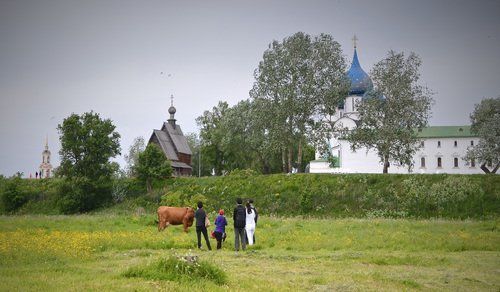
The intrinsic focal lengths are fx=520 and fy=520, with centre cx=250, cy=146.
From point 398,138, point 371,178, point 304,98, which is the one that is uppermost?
point 304,98

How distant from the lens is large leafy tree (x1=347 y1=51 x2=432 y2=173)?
177 feet

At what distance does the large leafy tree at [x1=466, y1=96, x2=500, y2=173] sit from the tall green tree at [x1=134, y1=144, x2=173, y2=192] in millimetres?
42565

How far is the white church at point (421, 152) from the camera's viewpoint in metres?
82.4

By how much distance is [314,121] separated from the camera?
57594mm

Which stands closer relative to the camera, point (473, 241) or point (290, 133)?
point (473, 241)

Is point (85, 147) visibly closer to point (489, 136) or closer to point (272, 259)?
point (272, 259)

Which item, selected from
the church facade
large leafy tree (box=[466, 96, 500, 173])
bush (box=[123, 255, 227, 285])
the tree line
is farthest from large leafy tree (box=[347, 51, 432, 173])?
bush (box=[123, 255, 227, 285])

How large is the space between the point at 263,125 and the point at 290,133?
3497 millimetres

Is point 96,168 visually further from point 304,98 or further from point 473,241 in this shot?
point 473,241

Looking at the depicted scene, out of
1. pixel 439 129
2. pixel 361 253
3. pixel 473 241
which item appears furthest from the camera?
pixel 439 129

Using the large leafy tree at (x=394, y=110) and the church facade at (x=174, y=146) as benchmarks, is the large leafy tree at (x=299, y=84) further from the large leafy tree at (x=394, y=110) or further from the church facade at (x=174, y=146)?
the church facade at (x=174, y=146)

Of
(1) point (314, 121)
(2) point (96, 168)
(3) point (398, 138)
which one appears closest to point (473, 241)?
(3) point (398, 138)

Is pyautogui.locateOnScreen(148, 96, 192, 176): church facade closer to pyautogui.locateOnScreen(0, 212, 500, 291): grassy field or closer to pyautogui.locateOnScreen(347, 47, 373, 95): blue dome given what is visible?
pyautogui.locateOnScreen(347, 47, 373, 95): blue dome

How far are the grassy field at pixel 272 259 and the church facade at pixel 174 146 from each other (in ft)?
162
